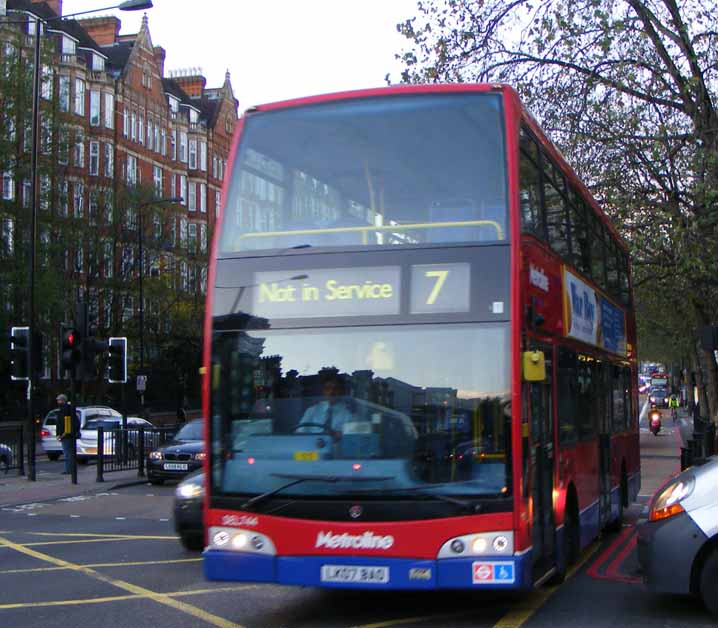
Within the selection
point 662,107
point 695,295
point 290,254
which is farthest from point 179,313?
point 290,254

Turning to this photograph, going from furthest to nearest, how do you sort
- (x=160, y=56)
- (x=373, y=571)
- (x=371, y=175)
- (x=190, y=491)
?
(x=160, y=56) → (x=190, y=491) → (x=371, y=175) → (x=373, y=571)

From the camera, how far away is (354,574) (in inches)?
291

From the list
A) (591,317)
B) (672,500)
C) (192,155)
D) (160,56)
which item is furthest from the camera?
(192,155)

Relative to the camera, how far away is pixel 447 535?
722 cm

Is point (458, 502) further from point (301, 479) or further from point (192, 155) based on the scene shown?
point (192, 155)

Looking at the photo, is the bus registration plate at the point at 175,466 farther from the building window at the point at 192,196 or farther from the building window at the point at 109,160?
the building window at the point at 192,196

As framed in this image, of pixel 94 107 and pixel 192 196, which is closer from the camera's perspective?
pixel 94 107

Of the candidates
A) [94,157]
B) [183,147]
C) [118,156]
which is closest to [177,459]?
[94,157]

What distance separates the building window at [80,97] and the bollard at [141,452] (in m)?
37.6

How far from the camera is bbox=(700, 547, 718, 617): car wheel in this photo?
7805mm

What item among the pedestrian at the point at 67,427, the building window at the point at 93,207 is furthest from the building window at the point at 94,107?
the pedestrian at the point at 67,427

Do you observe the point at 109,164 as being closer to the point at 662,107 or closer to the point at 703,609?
the point at 662,107

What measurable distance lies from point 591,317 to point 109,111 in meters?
55.1

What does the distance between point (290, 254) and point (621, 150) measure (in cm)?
1403
